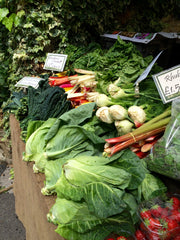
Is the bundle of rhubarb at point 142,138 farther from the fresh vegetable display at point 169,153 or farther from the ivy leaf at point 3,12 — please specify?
the ivy leaf at point 3,12

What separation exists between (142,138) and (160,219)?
0.54m

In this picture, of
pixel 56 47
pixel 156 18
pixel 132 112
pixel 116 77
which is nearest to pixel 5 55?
pixel 56 47

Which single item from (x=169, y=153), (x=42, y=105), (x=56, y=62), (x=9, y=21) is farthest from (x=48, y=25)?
(x=169, y=153)

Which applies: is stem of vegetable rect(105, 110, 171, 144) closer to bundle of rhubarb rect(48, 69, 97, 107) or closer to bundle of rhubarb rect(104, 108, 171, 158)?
bundle of rhubarb rect(104, 108, 171, 158)

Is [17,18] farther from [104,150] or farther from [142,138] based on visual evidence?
[142,138]

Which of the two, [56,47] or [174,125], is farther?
[56,47]

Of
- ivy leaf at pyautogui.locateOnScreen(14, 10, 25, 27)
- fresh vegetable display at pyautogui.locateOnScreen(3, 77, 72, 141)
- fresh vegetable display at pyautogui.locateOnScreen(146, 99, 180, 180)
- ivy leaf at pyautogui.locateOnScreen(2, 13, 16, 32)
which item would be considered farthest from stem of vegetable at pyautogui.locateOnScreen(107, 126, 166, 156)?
ivy leaf at pyautogui.locateOnScreen(2, 13, 16, 32)

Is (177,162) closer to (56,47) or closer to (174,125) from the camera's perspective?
(174,125)

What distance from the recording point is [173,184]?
124 centimetres

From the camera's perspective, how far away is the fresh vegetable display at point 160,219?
96 centimetres

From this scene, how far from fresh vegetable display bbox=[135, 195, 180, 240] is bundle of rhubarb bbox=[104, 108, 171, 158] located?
0.39 meters

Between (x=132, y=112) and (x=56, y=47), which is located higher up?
(x=56, y=47)

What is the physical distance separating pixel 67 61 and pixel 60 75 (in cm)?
24

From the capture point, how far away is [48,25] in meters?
3.32
